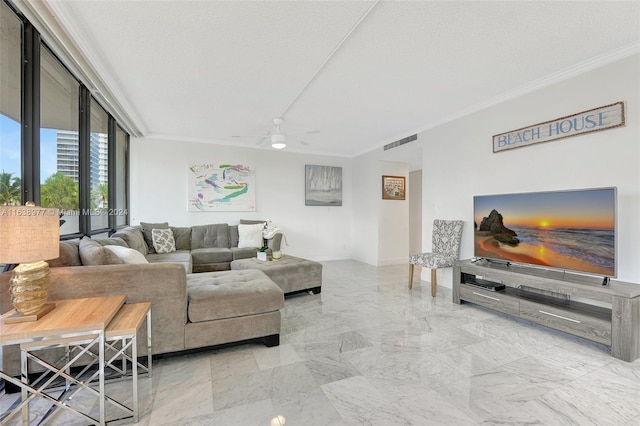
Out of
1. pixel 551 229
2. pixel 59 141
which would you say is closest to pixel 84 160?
pixel 59 141

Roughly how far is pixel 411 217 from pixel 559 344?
4.53m

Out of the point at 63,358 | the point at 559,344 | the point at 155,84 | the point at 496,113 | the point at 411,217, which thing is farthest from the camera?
the point at 411,217

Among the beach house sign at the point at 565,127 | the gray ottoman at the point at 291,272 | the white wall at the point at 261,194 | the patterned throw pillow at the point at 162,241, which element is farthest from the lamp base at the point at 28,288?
the beach house sign at the point at 565,127

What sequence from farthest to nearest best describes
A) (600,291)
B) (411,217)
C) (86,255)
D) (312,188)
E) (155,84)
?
1. (411,217)
2. (312,188)
3. (155,84)
4. (600,291)
5. (86,255)

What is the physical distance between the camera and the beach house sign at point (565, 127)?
2533 millimetres

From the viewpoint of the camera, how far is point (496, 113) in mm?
3480

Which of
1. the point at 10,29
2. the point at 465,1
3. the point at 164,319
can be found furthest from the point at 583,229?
the point at 10,29

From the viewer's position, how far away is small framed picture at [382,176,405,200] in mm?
5898

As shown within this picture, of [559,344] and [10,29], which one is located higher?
[10,29]

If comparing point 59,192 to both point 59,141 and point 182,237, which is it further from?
point 182,237

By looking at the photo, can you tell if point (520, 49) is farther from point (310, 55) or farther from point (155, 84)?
point (155, 84)

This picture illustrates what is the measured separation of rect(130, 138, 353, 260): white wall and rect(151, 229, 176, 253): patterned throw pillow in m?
0.69

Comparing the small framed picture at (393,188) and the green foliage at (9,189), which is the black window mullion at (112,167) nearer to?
the green foliage at (9,189)

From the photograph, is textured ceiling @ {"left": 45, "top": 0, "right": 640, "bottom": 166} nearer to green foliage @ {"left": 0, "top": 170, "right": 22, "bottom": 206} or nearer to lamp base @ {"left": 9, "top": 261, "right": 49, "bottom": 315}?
green foliage @ {"left": 0, "top": 170, "right": 22, "bottom": 206}
